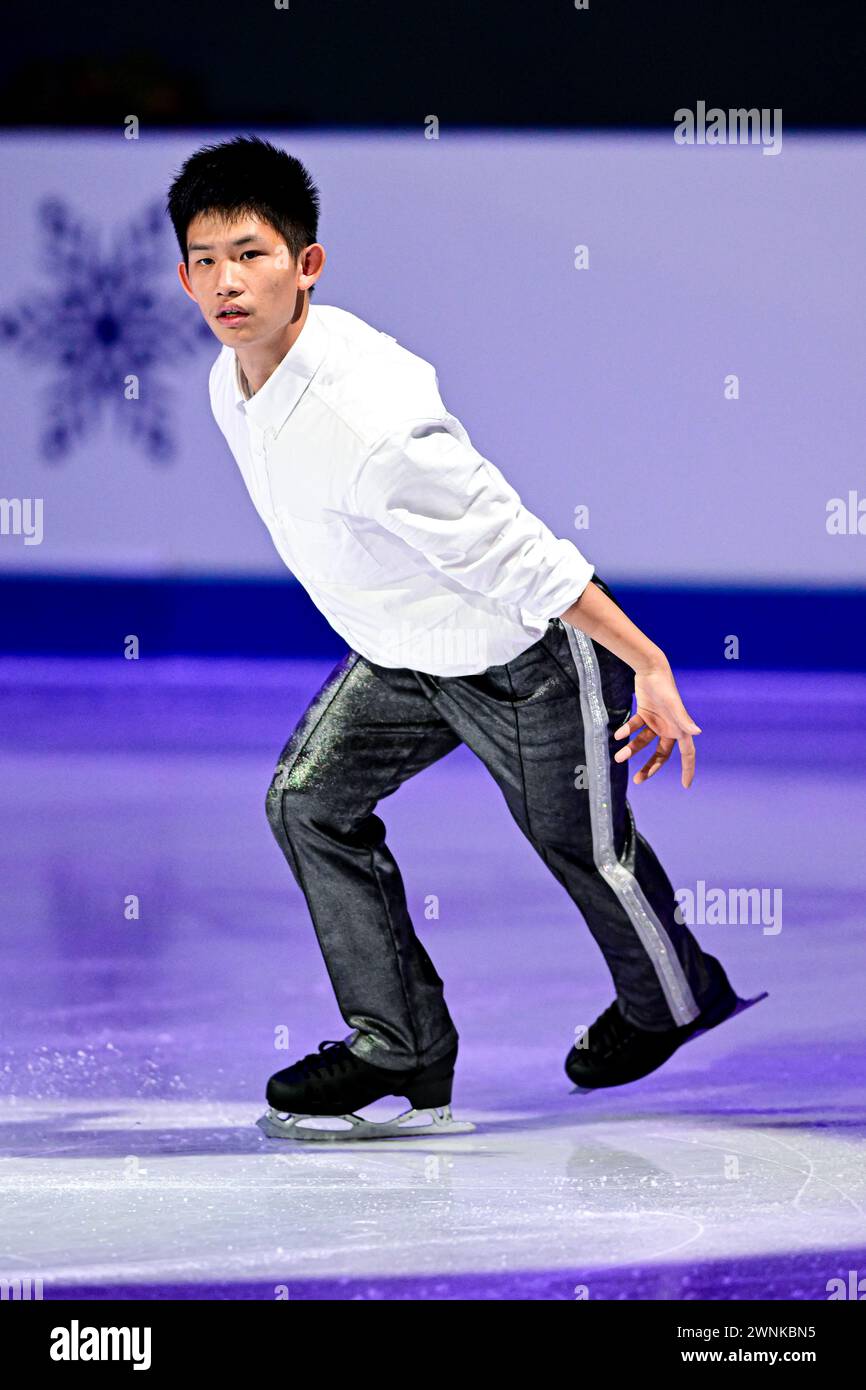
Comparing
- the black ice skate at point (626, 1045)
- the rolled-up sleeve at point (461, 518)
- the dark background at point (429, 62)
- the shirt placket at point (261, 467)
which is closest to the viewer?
the rolled-up sleeve at point (461, 518)

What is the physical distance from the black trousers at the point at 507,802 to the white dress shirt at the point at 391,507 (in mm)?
91

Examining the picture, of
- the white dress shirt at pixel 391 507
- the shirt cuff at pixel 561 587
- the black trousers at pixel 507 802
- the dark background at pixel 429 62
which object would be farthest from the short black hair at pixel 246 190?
the dark background at pixel 429 62

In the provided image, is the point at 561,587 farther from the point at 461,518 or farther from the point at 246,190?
the point at 246,190

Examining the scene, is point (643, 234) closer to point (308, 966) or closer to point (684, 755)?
point (308, 966)

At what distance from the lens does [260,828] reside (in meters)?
4.68

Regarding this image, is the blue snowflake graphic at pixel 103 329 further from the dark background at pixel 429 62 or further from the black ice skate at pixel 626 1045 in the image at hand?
the black ice skate at pixel 626 1045

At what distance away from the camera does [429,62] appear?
799cm

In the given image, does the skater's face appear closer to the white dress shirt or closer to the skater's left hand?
the white dress shirt

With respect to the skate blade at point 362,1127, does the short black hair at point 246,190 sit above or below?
above

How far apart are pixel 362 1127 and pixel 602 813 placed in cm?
56

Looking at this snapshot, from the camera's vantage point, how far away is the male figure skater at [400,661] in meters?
2.29

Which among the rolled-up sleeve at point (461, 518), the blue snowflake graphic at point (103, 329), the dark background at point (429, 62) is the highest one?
the dark background at point (429, 62)

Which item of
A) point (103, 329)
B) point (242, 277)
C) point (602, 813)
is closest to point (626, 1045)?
point (602, 813)
